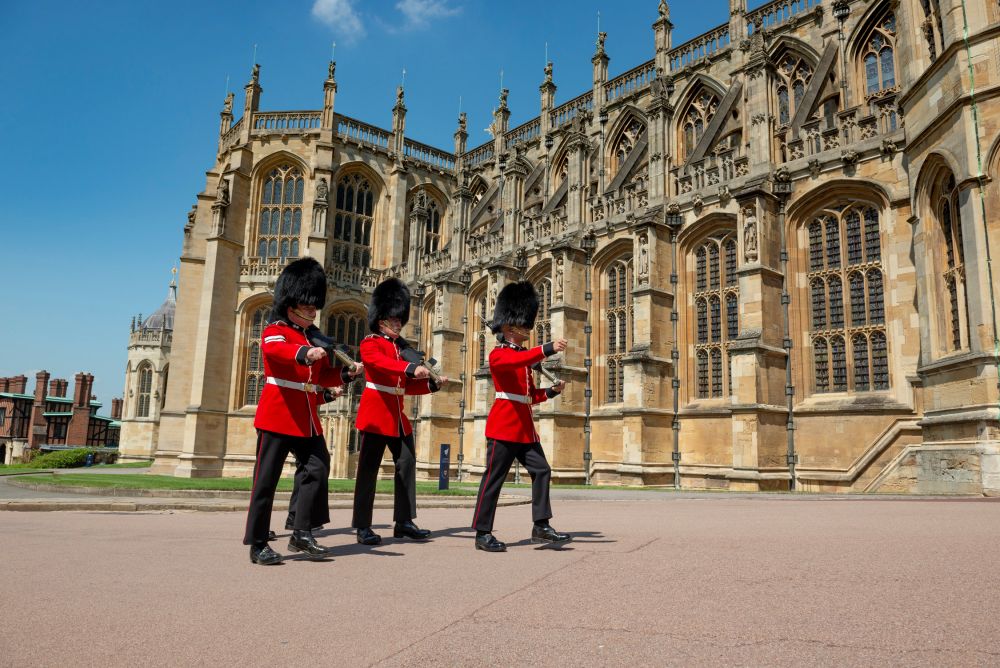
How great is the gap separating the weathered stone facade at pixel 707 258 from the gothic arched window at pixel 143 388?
21.0 m

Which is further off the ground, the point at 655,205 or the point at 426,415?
the point at 655,205

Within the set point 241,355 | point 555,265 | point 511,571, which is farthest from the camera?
point 241,355

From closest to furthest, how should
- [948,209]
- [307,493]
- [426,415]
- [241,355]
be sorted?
[307,493] → [948,209] → [426,415] → [241,355]

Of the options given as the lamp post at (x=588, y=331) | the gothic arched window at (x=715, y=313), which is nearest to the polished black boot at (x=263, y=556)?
the gothic arched window at (x=715, y=313)

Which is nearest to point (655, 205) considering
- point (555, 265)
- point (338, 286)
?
point (555, 265)

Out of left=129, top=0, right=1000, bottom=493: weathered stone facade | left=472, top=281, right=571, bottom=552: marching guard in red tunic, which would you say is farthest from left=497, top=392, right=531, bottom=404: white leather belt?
left=129, top=0, right=1000, bottom=493: weathered stone facade

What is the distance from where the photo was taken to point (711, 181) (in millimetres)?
19500

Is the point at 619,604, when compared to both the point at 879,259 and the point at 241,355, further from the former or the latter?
the point at 241,355

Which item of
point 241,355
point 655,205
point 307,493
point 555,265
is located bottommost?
point 307,493

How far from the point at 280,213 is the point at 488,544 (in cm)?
2847

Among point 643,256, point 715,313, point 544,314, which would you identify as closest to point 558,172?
point 544,314

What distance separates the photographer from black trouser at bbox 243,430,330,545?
4.85 meters

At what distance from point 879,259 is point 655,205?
264 inches

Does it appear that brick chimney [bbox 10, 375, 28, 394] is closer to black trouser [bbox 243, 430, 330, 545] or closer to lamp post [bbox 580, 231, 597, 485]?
lamp post [bbox 580, 231, 597, 485]
